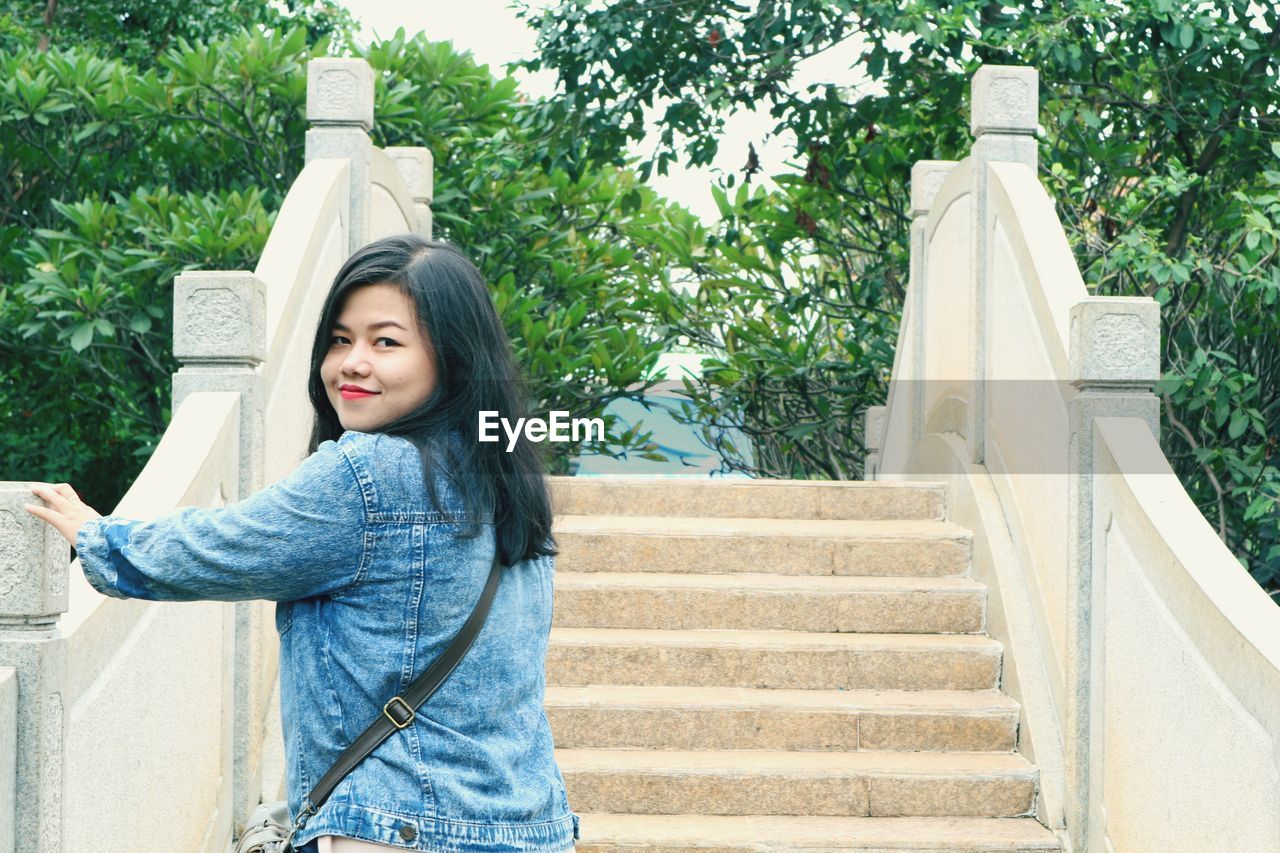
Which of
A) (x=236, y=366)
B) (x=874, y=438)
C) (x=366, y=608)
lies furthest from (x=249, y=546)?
(x=874, y=438)

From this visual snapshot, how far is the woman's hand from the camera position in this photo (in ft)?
6.40

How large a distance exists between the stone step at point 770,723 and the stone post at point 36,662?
2162 mm

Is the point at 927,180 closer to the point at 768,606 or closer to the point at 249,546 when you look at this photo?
the point at 768,606

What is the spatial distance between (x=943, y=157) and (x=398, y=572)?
720 cm

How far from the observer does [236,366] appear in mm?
4332

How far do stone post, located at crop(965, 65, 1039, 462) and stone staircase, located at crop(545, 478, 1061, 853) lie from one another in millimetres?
501

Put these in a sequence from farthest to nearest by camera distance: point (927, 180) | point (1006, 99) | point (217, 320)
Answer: point (927, 180) → point (1006, 99) → point (217, 320)

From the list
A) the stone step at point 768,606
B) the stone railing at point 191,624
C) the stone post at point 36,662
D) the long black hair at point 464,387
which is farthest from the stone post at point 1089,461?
the stone post at point 36,662

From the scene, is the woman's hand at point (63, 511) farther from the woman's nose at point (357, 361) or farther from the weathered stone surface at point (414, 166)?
the weathered stone surface at point (414, 166)

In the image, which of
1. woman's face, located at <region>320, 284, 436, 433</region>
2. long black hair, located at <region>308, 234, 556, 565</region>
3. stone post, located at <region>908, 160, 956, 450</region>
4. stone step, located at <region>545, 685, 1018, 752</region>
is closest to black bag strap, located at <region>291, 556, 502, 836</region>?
long black hair, located at <region>308, 234, 556, 565</region>

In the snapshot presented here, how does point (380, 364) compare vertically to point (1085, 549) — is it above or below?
above

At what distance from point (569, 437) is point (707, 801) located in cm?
394

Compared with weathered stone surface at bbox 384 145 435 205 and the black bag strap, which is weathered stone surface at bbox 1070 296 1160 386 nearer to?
the black bag strap

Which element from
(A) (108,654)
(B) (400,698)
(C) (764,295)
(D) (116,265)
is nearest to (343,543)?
(B) (400,698)
